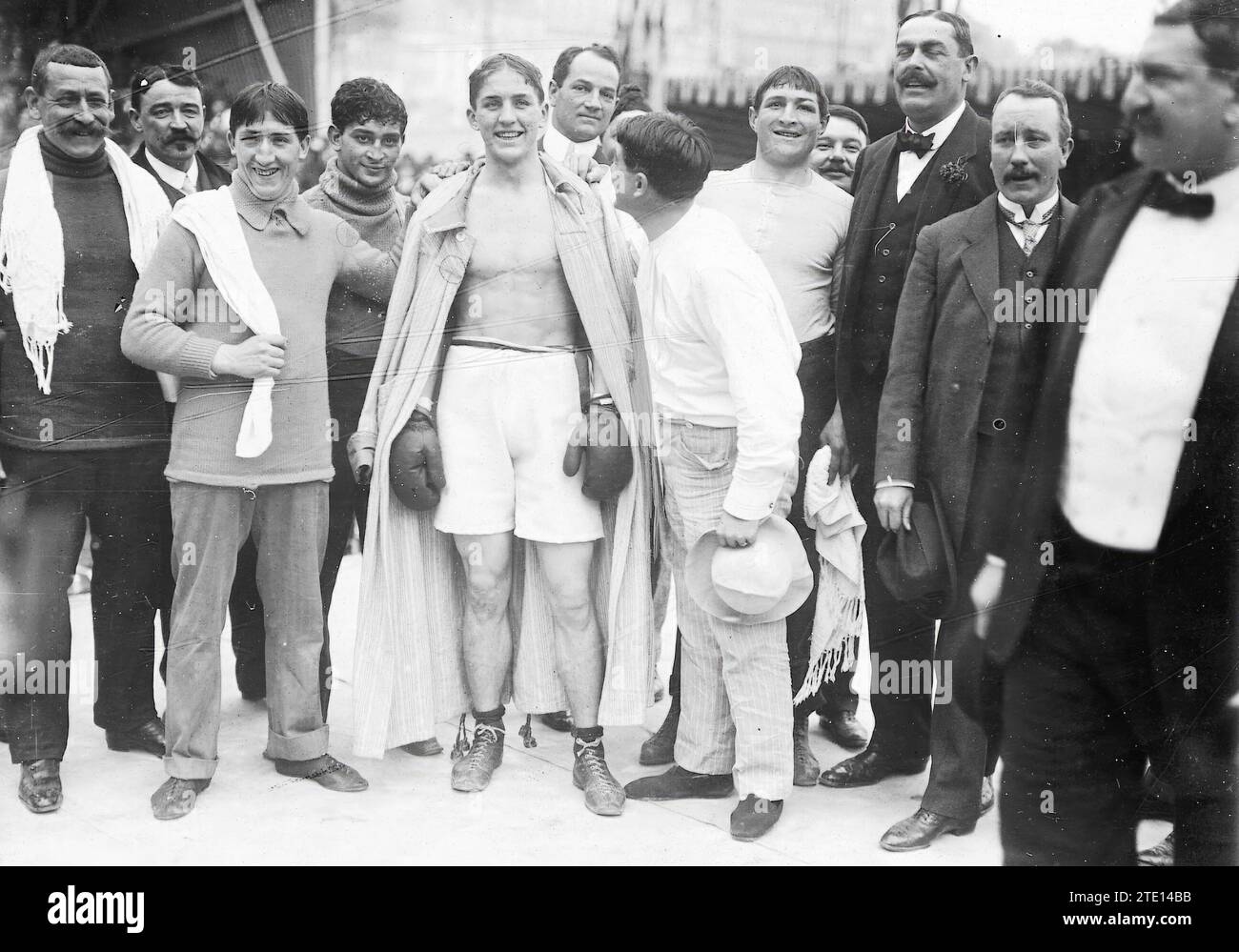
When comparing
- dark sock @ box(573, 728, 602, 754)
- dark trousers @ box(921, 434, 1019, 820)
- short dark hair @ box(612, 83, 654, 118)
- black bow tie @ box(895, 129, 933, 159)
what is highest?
short dark hair @ box(612, 83, 654, 118)

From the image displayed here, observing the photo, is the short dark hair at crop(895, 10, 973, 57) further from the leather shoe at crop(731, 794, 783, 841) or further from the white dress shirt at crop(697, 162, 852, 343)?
the leather shoe at crop(731, 794, 783, 841)

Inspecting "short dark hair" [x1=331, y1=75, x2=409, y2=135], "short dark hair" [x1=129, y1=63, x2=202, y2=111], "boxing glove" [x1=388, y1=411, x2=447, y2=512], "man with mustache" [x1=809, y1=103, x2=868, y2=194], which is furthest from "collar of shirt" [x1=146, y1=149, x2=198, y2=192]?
"man with mustache" [x1=809, y1=103, x2=868, y2=194]

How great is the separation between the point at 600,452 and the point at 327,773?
1247mm

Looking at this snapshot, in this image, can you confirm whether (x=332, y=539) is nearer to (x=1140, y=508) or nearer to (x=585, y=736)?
(x=585, y=736)

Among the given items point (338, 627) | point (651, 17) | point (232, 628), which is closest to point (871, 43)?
point (651, 17)

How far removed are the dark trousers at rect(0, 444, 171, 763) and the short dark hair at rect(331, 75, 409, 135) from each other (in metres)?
1.12

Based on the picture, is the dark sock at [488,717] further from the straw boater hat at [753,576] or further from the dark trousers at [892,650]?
the dark trousers at [892,650]

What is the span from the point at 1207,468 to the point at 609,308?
1.64 m

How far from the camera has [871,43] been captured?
356cm

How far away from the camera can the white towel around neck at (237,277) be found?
346cm

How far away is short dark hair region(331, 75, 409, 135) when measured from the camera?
144 inches

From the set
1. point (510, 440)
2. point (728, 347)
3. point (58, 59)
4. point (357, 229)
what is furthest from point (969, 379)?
point (58, 59)

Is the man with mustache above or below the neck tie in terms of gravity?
above

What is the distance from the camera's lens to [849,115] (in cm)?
384
